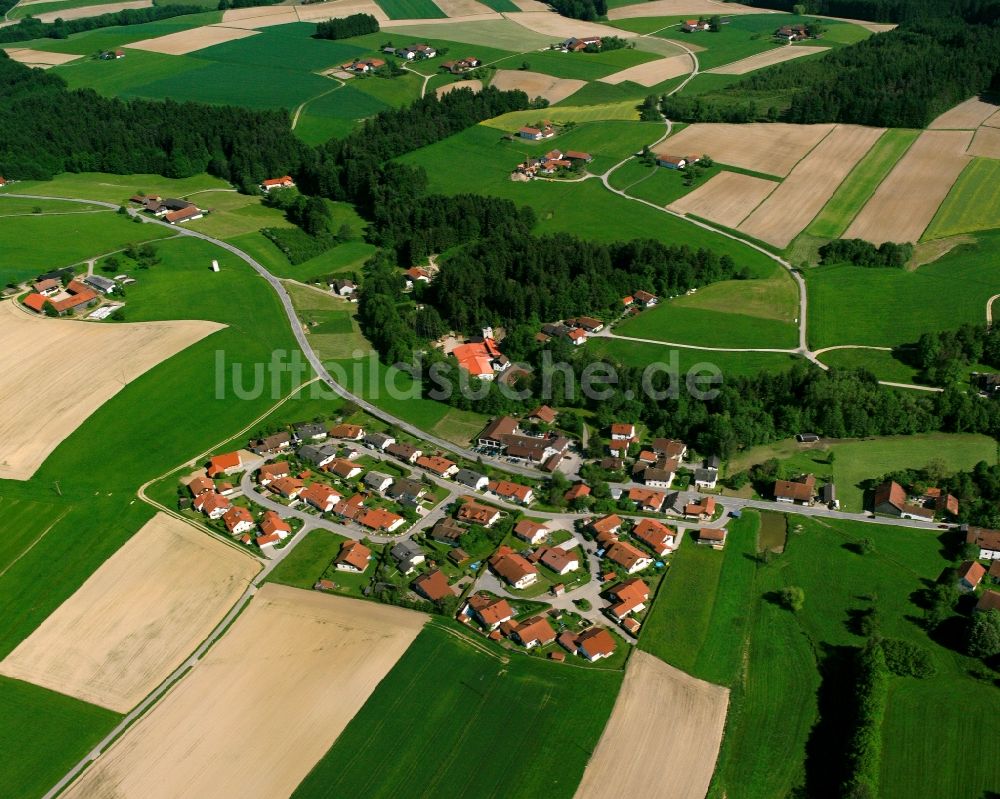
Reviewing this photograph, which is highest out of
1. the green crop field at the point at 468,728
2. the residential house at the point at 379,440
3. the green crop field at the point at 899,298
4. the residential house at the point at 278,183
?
the residential house at the point at 278,183

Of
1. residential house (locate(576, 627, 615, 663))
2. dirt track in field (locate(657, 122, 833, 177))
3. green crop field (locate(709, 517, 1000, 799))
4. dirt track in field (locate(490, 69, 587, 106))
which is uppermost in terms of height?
dirt track in field (locate(490, 69, 587, 106))

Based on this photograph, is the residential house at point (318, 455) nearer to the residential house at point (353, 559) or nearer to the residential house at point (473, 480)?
the residential house at point (473, 480)

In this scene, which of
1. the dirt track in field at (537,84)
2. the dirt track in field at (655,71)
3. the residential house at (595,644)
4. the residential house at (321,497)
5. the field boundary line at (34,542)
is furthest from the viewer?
the dirt track in field at (655,71)

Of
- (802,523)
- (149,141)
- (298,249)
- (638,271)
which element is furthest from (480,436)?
(149,141)

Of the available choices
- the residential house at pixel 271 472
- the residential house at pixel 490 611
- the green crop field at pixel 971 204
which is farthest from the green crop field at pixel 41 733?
the green crop field at pixel 971 204

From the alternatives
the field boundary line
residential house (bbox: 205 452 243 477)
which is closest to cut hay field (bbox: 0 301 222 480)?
the field boundary line

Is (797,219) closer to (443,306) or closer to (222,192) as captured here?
(443,306)

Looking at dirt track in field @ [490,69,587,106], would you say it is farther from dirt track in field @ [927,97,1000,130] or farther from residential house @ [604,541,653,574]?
residential house @ [604,541,653,574]
